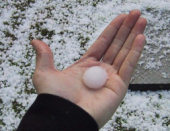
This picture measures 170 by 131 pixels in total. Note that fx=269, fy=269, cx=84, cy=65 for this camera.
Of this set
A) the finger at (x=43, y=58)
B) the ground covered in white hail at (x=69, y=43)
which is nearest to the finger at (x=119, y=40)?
the finger at (x=43, y=58)

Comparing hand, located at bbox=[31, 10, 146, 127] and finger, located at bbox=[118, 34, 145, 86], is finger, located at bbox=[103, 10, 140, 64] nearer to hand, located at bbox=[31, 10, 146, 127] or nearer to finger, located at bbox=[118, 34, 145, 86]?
hand, located at bbox=[31, 10, 146, 127]

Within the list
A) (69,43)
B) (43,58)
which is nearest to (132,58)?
(43,58)

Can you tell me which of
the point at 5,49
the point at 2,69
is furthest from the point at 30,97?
the point at 5,49

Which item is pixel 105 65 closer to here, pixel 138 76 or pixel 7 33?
pixel 138 76

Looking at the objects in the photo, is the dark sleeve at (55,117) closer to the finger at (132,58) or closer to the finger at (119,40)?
the finger at (132,58)

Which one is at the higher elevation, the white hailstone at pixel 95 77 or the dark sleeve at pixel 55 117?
the white hailstone at pixel 95 77

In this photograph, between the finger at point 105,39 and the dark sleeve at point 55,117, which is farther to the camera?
the finger at point 105,39
